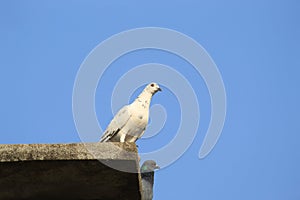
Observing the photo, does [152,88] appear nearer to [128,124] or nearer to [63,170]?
[128,124]

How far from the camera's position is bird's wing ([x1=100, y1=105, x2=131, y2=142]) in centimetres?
1077

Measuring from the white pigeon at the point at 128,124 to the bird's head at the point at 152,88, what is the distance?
94 centimetres

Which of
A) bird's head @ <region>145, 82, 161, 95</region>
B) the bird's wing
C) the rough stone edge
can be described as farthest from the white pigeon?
the rough stone edge

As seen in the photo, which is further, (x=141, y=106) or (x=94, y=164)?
(x=141, y=106)

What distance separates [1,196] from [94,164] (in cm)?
78

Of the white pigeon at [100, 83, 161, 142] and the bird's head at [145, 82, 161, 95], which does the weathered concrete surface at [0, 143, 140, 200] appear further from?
the bird's head at [145, 82, 161, 95]

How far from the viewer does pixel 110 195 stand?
16.8ft

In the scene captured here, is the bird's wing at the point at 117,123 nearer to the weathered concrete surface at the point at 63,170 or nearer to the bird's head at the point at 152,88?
the bird's head at the point at 152,88

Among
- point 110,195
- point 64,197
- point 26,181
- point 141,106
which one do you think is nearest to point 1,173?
point 26,181

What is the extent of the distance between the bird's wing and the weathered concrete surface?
5737mm

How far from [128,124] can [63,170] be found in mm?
6019

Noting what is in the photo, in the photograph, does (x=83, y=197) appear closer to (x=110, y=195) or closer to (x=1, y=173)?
(x=110, y=195)

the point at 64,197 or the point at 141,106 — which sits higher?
the point at 141,106

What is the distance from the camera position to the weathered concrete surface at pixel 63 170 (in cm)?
471
